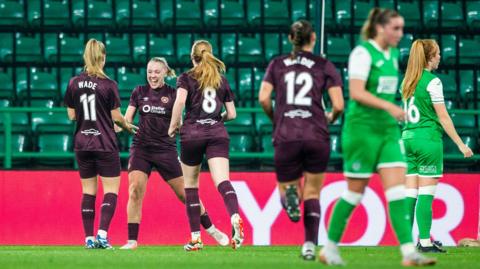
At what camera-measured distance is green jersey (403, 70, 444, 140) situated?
11.1 meters

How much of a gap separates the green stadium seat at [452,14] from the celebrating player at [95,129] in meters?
8.58

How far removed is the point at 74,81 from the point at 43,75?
606cm

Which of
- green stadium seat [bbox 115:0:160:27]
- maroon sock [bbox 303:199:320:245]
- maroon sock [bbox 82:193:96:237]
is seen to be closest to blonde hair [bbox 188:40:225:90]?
maroon sock [bbox 82:193:96:237]

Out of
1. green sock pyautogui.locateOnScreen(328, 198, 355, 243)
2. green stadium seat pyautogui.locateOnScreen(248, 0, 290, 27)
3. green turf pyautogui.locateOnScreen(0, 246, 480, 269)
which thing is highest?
green stadium seat pyautogui.locateOnScreen(248, 0, 290, 27)

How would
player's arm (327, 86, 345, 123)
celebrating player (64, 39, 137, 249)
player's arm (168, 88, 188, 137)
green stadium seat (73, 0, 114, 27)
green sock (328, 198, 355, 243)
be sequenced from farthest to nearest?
green stadium seat (73, 0, 114, 27) → celebrating player (64, 39, 137, 249) → player's arm (168, 88, 188, 137) → player's arm (327, 86, 345, 123) → green sock (328, 198, 355, 243)

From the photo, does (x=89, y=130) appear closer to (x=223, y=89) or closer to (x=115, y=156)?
(x=115, y=156)

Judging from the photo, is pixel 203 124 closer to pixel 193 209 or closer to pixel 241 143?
pixel 193 209

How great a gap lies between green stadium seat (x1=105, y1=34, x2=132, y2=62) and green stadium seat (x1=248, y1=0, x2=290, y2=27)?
2.04 meters

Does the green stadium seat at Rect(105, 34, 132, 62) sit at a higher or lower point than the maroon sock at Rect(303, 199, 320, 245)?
higher

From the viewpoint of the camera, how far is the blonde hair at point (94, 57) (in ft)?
36.8

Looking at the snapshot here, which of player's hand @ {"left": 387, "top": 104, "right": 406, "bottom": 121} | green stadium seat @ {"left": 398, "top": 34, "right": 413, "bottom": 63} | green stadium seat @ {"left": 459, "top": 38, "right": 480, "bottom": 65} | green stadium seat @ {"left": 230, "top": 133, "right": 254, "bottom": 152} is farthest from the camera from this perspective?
green stadium seat @ {"left": 459, "top": 38, "right": 480, "bottom": 65}

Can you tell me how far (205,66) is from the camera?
10992 millimetres

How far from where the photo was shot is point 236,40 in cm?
1828

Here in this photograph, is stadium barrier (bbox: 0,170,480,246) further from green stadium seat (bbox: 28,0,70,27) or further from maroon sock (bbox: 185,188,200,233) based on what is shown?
green stadium seat (bbox: 28,0,70,27)
